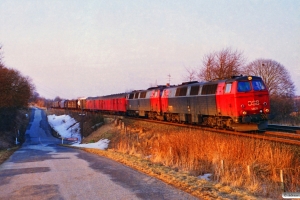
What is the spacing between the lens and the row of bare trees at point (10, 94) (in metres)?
51.9

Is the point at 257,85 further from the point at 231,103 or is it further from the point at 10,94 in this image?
the point at 10,94

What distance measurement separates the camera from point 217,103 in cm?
2227

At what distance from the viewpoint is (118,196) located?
8477 mm

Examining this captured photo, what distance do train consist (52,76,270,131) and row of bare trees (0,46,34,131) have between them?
1033 inches

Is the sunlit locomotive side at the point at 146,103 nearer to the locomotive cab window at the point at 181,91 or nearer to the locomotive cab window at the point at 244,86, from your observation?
the locomotive cab window at the point at 181,91

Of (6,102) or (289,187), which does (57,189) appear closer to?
(289,187)

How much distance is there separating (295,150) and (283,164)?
7.41 ft

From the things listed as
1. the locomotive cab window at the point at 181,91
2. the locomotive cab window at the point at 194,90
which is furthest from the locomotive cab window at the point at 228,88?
the locomotive cab window at the point at 181,91

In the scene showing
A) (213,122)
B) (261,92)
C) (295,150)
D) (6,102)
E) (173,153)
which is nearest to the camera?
(295,150)

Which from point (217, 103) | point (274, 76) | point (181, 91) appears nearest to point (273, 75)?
point (274, 76)

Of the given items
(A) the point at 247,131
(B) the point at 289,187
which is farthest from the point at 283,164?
(A) the point at 247,131

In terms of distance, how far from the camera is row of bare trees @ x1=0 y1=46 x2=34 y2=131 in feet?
170

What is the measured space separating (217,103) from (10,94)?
4098 cm

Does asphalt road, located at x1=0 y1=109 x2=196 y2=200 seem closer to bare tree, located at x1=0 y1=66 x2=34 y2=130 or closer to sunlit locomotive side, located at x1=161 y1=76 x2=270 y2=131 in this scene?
sunlit locomotive side, located at x1=161 y1=76 x2=270 y2=131
